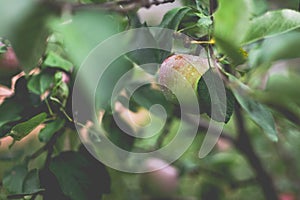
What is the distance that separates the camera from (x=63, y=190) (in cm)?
71

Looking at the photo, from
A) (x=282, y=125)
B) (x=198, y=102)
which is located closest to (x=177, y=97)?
(x=198, y=102)

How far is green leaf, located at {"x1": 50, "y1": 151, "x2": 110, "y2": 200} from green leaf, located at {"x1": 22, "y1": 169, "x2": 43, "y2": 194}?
0.02 metres

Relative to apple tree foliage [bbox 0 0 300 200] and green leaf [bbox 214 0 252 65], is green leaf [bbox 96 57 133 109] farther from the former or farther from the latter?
green leaf [bbox 214 0 252 65]

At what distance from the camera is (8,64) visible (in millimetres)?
717

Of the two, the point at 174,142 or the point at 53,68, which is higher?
the point at 53,68

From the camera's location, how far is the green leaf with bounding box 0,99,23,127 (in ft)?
2.37

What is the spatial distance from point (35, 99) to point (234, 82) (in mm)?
267

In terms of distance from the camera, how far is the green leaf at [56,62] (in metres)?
0.74

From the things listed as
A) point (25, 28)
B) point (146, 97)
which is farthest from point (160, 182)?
point (25, 28)

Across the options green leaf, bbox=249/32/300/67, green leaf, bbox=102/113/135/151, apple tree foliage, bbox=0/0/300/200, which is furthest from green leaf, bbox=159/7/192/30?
green leaf, bbox=102/113/135/151

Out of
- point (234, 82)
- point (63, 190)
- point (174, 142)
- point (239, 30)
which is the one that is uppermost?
point (239, 30)

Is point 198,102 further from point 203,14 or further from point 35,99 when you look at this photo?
point 35,99

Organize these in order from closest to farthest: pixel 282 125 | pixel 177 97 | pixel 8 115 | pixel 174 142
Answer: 1. pixel 177 97
2. pixel 8 115
3. pixel 282 125
4. pixel 174 142

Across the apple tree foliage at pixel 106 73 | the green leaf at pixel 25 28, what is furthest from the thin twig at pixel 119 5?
the green leaf at pixel 25 28
